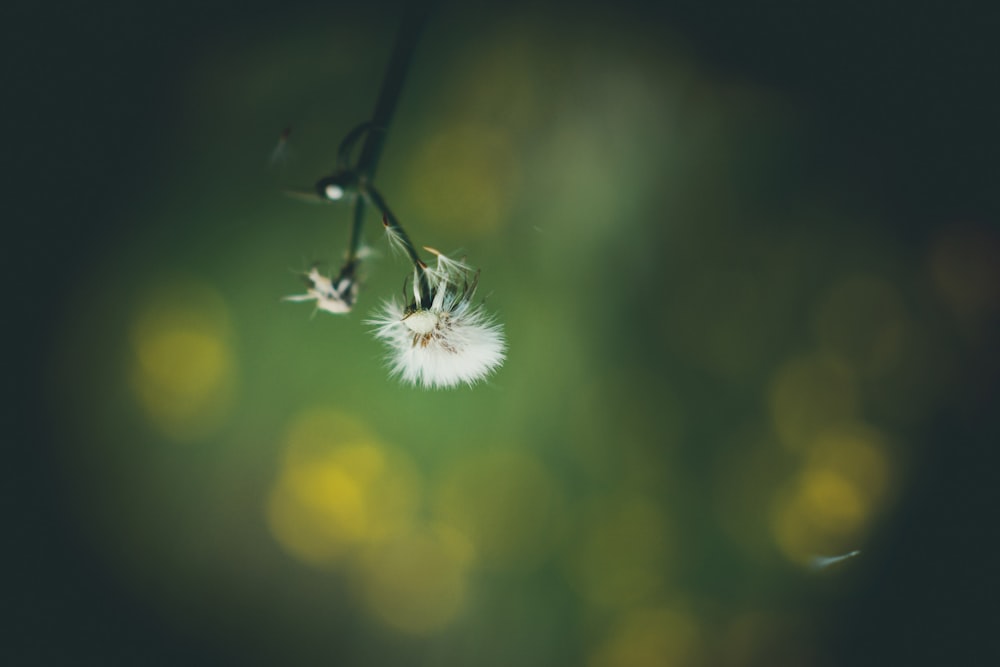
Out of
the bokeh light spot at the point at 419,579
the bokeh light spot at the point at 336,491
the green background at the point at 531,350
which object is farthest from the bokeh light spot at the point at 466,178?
the bokeh light spot at the point at 419,579

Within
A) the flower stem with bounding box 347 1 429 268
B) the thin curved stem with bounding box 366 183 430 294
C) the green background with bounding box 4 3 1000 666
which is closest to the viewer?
the thin curved stem with bounding box 366 183 430 294

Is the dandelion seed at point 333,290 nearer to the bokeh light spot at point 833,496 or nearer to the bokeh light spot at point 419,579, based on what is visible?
the bokeh light spot at point 419,579

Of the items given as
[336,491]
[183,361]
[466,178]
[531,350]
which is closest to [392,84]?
[466,178]

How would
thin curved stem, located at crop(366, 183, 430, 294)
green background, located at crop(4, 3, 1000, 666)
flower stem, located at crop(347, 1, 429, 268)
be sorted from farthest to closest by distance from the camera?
1. green background, located at crop(4, 3, 1000, 666)
2. flower stem, located at crop(347, 1, 429, 268)
3. thin curved stem, located at crop(366, 183, 430, 294)

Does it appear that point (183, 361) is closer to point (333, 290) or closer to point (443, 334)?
point (333, 290)

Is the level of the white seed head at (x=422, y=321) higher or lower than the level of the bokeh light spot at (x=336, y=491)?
higher

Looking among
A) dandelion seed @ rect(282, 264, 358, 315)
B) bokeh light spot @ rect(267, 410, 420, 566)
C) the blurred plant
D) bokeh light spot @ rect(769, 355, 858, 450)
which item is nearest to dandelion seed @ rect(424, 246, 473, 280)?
the blurred plant

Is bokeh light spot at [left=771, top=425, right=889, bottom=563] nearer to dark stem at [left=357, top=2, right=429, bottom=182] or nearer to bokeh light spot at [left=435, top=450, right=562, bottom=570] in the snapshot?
bokeh light spot at [left=435, top=450, right=562, bottom=570]
